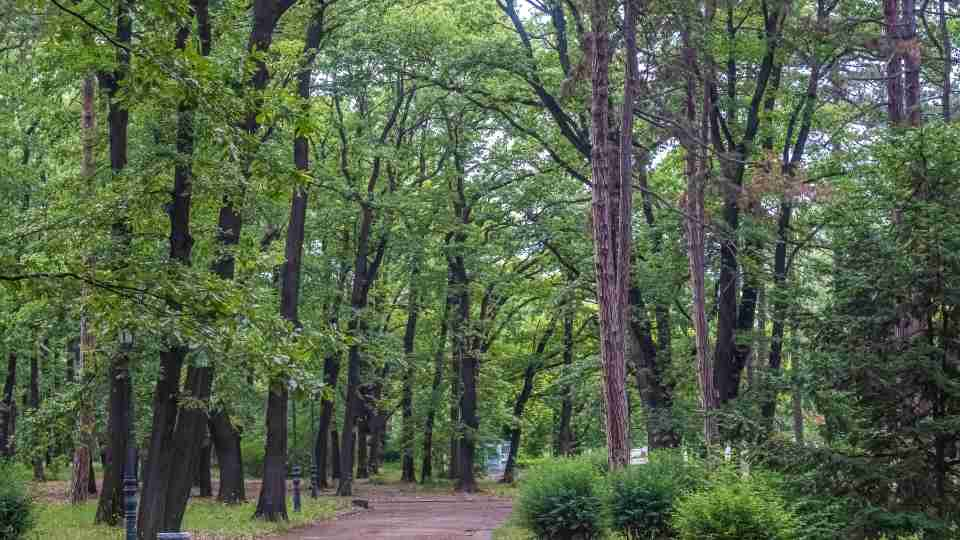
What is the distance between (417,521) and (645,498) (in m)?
10.6

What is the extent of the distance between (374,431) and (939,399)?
122 feet

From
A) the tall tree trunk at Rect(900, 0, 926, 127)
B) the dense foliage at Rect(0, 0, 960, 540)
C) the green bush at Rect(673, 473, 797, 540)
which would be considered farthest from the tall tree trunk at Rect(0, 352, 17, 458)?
the tall tree trunk at Rect(900, 0, 926, 127)

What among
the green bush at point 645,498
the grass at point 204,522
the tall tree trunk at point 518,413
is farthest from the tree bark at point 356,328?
the green bush at point 645,498

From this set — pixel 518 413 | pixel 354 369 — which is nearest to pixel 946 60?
pixel 354 369

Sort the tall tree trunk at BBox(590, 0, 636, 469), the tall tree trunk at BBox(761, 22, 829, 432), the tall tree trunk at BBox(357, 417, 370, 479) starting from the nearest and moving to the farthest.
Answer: the tall tree trunk at BBox(590, 0, 636, 469), the tall tree trunk at BBox(761, 22, 829, 432), the tall tree trunk at BBox(357, 417, 370, 479)

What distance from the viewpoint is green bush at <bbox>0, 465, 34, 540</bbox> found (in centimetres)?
1183

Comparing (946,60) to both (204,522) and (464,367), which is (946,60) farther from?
(464,367)

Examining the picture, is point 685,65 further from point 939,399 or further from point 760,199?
point 939,399

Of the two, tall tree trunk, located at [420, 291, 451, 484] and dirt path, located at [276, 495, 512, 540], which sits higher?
tall tree trunk, located at [420, 291, 451, 484]

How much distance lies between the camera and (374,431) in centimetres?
4659

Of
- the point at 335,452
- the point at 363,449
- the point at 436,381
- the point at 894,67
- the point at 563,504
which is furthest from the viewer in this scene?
the point at 363,449

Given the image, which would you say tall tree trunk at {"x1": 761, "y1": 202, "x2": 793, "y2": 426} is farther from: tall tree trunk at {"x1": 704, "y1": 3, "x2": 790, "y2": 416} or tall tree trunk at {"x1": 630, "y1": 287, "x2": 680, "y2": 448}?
tall tree trunk at {"x1": 630, "y1": 287, "x2": 680, "y2": 448}

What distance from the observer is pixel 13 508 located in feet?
39.3

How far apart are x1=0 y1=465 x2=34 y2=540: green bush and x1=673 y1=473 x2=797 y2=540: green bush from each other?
25.7 ft
